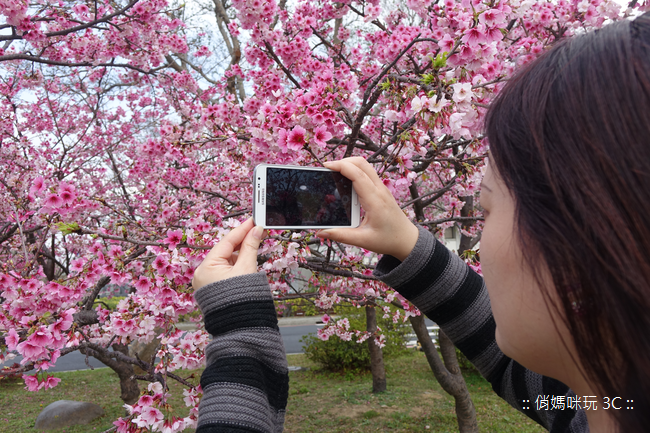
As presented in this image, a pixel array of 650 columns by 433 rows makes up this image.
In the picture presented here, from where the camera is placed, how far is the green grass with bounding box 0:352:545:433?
4789 mm

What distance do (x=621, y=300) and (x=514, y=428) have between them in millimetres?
5089

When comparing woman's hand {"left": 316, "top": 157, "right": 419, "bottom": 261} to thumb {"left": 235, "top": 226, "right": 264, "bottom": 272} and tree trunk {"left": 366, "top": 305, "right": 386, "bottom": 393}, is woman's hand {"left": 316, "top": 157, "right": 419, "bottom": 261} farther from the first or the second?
tree trunk {"left": 366, "top": 305, "right": 386, "bottom": 393}

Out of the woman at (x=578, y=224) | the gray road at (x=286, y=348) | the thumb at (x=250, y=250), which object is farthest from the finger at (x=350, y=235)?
the gray road at (x=286, y=348)

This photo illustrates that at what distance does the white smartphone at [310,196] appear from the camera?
138 cm

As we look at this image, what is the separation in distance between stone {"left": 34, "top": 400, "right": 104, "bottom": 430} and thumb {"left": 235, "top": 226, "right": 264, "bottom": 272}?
247 inches

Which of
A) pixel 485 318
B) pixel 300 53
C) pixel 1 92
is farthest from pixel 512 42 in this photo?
pixel 1 92

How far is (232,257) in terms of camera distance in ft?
4.01

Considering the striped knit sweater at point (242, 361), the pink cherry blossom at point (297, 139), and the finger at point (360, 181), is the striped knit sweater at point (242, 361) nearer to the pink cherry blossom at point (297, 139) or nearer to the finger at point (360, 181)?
the finger at point (360, 181)

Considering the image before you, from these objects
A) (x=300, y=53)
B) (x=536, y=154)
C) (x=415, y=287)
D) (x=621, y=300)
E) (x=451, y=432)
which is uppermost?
(x=300, y=53)

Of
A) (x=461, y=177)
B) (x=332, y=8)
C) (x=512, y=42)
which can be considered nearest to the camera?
(x=461, y=177)

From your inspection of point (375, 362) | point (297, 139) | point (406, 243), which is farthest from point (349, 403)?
point (406, 243)

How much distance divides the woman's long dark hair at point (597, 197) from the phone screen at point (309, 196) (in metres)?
0.80

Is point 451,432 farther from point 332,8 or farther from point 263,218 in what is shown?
point 332,8

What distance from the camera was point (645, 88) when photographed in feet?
1.68
